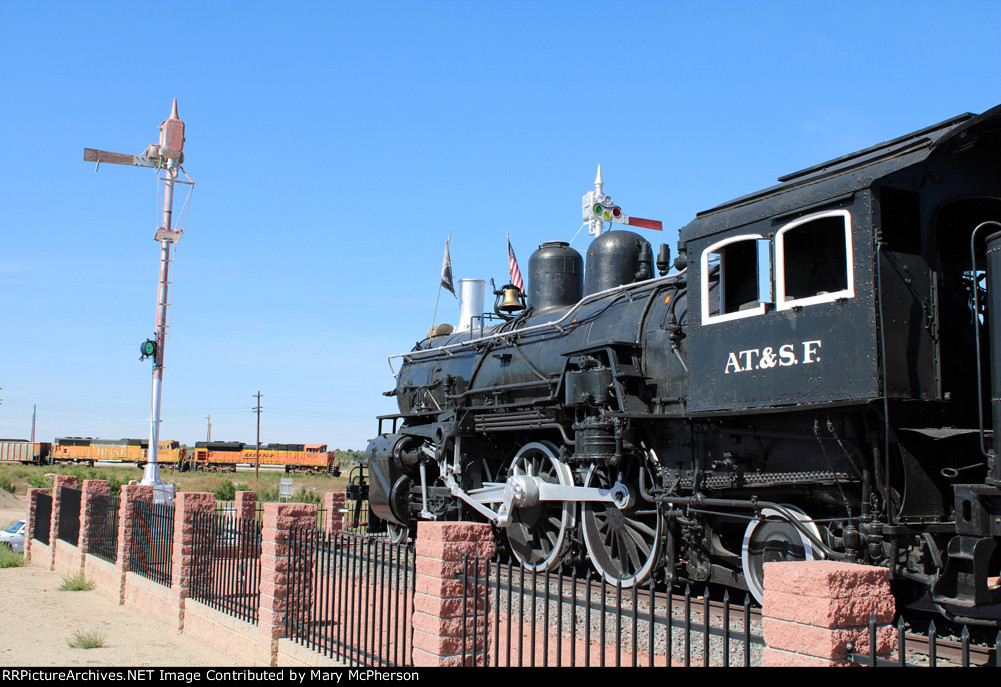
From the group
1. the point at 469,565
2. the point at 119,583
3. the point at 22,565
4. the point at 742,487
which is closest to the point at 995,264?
the point at 742,487

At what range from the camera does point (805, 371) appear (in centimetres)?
671

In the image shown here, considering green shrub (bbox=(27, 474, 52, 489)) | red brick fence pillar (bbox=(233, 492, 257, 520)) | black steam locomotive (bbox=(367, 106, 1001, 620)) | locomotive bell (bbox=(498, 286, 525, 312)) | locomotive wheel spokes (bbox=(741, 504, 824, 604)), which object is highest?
locomotive bell (bbox=(498, 286, 525, 312))

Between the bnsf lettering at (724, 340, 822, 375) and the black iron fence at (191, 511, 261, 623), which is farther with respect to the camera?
the black iron fence at (191, 511, 261, 623)

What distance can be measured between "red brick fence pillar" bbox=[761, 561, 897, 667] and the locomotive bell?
10.4 m

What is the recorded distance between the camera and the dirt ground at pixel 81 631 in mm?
8203

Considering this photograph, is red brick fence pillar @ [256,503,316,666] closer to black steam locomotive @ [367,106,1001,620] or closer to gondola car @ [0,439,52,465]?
black steam locomotive @ [367,106,1001,620]

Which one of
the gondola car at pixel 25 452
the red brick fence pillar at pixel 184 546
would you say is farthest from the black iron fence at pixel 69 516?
the gondola car at pixel 25 452

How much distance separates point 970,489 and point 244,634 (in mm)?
6369

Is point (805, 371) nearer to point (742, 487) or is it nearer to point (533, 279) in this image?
point (742, 487)

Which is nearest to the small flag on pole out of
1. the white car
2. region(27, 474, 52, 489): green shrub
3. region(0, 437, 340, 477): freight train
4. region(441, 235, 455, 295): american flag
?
region(441, 235, 455, 295): american flag

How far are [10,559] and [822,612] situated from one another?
17.3m

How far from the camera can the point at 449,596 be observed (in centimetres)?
537

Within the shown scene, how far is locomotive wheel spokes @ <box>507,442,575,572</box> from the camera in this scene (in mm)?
10453

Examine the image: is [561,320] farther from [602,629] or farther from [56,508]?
[56,508]
